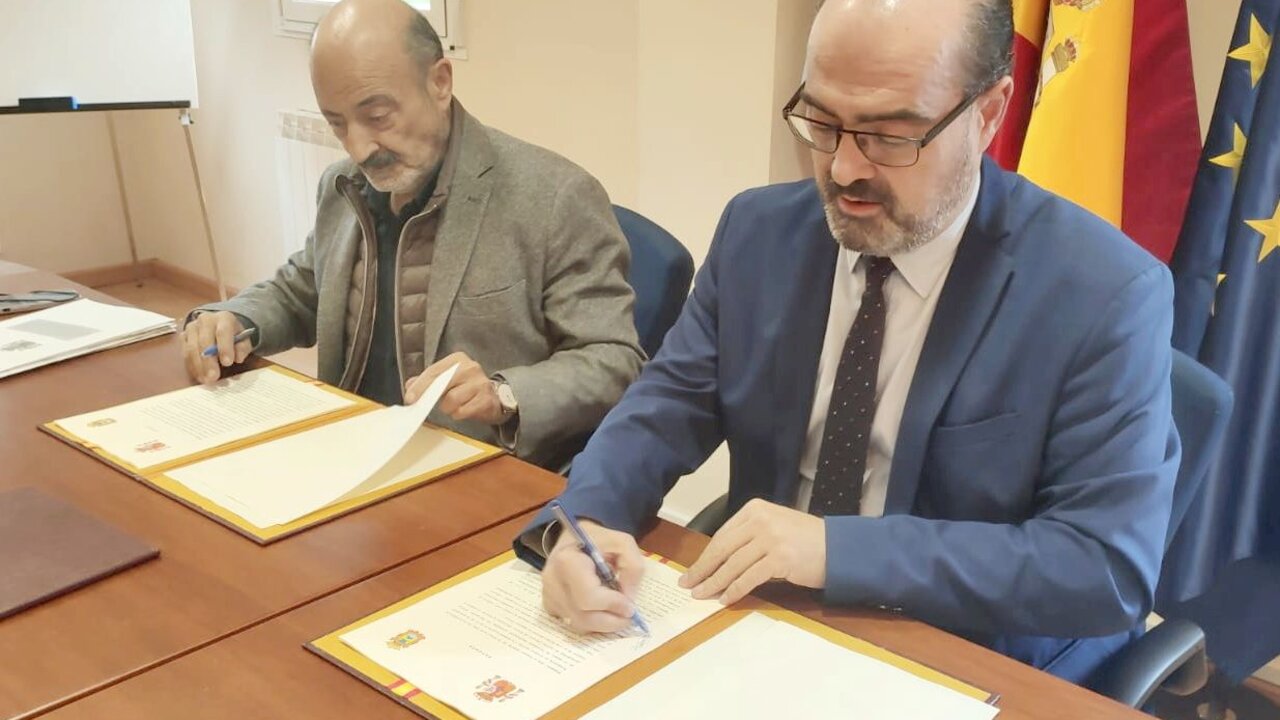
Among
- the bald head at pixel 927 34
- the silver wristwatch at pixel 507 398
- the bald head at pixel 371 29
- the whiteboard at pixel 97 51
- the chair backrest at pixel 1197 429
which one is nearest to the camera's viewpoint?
the bald head at pixel 927 34

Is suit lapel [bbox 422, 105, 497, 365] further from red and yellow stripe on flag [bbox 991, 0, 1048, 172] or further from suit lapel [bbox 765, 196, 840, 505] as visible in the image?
red and yellow stripe on flag [bbox 991, 0, 1048, 172]

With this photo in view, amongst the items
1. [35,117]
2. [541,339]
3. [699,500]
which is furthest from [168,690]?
[35,117]

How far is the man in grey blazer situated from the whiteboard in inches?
91.3

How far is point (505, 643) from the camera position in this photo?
974mm

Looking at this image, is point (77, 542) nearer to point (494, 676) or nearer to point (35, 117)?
point (494, 676)

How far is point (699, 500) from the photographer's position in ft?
9.12

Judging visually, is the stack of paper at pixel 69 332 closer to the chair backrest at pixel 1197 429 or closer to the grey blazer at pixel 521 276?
the grey blazer at pixel 521 276

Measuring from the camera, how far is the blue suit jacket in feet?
3.42

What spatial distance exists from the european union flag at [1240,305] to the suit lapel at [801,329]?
784mm

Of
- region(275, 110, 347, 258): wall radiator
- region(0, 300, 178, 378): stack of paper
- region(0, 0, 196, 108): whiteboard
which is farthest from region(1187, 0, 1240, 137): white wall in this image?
region(0, 0, 196, 108): whiteboard

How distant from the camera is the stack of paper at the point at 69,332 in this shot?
5.59ft

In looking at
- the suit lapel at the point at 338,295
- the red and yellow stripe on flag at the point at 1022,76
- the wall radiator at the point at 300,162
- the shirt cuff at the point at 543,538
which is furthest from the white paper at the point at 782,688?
the wall radiator at the point at 300,162

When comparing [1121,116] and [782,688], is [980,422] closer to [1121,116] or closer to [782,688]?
[782,688]

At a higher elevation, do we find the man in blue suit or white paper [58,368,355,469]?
the man in blue suit
